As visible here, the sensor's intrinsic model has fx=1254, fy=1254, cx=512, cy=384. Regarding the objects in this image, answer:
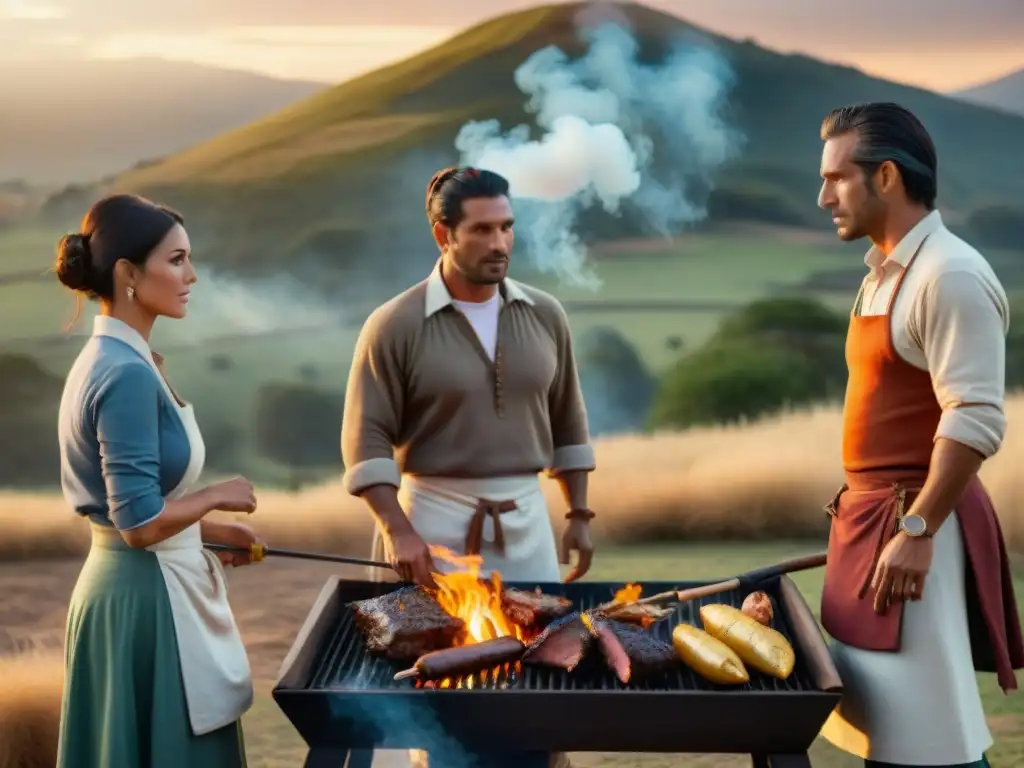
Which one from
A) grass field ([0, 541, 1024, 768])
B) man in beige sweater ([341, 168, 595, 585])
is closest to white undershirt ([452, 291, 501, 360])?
man in beige sweater ([341, 168, 595, 585])

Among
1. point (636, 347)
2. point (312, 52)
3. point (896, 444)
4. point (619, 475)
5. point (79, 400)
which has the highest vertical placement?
point (312, 52)

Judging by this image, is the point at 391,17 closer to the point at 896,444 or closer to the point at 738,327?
the point at 738,327

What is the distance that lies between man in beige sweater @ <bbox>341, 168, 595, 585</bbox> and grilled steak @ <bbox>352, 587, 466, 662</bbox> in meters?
0.21

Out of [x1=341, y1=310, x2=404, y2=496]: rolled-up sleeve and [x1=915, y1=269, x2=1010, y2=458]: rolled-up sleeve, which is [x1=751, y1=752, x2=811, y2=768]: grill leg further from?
[x1=341, y1=310, x2=404, y2=496]: rolled-up sleeve

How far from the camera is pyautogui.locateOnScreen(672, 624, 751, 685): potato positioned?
2873mm

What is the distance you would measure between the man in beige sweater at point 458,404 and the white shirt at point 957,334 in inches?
44.5

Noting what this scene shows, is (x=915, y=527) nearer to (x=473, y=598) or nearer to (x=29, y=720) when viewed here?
(x=473, y=598)

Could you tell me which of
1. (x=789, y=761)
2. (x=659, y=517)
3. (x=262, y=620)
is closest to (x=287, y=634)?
(x=262, y=620)

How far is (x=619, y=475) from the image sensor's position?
7535 millimetres

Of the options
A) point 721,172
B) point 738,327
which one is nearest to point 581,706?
point 738,327

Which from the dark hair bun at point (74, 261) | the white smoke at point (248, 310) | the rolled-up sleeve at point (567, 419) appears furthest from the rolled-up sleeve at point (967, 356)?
the white smoke at point (248, 310)

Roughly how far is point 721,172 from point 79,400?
21.7 ft

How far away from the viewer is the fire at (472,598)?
10.7 feet

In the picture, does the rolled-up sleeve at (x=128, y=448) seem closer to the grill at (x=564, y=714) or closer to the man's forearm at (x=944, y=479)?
the grill at (x=564, y=714)
